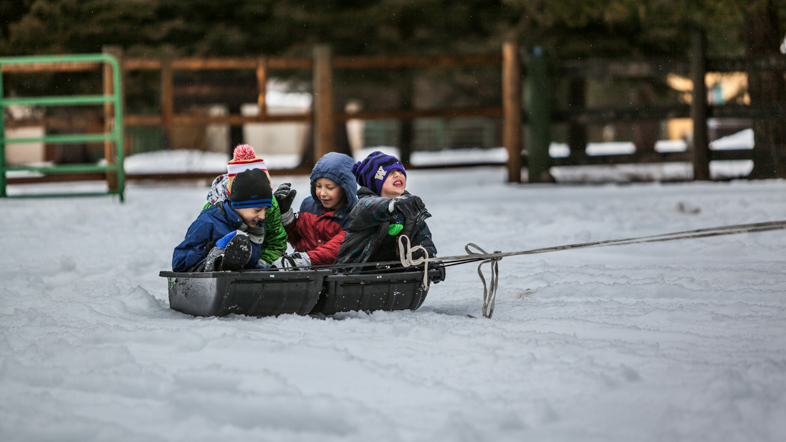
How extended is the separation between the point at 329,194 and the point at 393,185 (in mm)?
341

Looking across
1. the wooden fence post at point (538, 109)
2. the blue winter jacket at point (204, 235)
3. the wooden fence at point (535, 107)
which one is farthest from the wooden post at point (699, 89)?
the blue winter jacket at point (204, 235)

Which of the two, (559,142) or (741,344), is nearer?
(741,344)

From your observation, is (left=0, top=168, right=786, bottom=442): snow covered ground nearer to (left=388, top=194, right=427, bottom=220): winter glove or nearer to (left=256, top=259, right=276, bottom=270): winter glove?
(left=256, top=259, right=276, bottom=270): winter glove

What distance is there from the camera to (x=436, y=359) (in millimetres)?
3064

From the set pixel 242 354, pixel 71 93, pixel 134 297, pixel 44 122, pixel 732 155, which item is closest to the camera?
pixel 242 354

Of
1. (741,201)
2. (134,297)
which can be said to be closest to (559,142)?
(741,201)

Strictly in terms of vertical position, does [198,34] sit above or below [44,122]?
above

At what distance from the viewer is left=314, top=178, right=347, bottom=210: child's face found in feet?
13.9

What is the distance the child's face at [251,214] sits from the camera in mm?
3801

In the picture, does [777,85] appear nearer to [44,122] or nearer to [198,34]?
[198,34]

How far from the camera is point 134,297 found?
4.23 metres

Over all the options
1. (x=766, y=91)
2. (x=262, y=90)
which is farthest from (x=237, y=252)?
(x=766, y=91)

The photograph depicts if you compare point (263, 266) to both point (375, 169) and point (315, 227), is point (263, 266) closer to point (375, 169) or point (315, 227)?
point (315, 227)

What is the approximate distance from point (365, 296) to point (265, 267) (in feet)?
1.60
